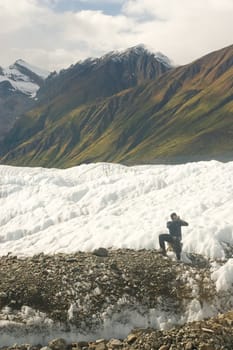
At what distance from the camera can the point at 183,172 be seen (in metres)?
39.6

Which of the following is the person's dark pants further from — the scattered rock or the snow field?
the scattered rock

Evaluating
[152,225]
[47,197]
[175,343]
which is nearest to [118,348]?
[175,343]

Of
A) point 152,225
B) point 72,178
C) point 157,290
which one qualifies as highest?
point 72,178

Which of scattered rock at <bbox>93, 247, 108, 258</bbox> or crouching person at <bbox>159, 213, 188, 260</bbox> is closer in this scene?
crouching person at <bbox>159, 213, 188, 260</bbox>

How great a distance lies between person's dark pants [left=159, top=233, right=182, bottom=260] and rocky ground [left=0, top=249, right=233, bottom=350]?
540 mm

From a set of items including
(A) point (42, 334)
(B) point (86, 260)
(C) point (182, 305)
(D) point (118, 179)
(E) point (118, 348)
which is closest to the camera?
(E) point (118, 348)

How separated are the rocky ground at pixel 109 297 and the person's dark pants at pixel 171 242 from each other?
54 centimetres

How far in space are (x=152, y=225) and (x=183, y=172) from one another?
1259 cm

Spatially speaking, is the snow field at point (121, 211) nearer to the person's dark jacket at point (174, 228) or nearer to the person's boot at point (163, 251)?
the person's boot at point (163, 251)

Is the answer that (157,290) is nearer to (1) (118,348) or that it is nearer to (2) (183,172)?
(1) (118,348)

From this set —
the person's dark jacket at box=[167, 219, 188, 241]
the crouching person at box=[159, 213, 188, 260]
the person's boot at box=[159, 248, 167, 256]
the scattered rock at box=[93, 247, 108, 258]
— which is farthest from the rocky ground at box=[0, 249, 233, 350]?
the person's dark jacket at box=[167, 219, 188, 241]

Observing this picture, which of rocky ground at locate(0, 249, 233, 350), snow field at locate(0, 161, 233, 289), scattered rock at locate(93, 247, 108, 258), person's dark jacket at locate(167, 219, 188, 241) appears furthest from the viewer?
snow field at locate(0, 161, 233, 289)

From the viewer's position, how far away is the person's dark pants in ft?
78.7

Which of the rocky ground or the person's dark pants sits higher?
the person's dark pants
